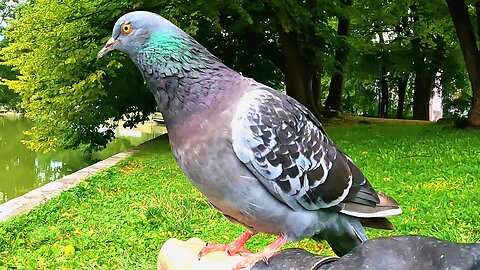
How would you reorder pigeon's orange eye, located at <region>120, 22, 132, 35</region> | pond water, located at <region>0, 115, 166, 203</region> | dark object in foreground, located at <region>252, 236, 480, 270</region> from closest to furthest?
1. dark object in foreground, located at <region>252, 236, 480, 270</region>
2. pigeon's orange eye, located at <region>120, 22, 132, 35</region>
3. pond water, located at <region>0, 115, 166, 203</region>

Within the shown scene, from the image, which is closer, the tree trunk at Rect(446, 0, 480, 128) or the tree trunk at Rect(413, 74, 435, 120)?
the tree trunk at Rect(446, 0, 480, 128)

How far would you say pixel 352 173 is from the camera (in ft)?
8.34

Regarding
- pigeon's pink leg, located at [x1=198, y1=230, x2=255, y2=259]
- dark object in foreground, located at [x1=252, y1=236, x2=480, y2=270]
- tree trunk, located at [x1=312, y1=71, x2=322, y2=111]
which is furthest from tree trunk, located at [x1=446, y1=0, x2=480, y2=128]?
dark object in foreground, located at [x1=252, y1=236, x2=480, y2=270]

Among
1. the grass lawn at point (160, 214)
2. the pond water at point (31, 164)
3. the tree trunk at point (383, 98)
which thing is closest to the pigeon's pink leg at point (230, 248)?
the grass lawn at point (160, 214)

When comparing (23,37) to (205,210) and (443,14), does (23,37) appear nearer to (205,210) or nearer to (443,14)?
(205,210)

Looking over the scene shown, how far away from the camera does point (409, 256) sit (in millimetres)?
1491

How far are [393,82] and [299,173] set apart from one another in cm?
2347

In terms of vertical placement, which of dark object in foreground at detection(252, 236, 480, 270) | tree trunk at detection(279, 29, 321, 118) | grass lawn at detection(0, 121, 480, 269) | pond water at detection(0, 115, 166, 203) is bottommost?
pond water at detection(0, 115, 166, 203)

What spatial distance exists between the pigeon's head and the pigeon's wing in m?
0.42

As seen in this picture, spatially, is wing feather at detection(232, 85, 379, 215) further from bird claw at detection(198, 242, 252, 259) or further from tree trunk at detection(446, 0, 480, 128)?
tree trunk at detection(446, 0, 480, 128)

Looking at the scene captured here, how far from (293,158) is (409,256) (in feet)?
3.03

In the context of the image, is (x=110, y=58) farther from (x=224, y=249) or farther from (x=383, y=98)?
(x=383, y=98)

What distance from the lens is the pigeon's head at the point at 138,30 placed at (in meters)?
2.23

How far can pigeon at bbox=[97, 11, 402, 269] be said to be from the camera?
2137 millimetres
